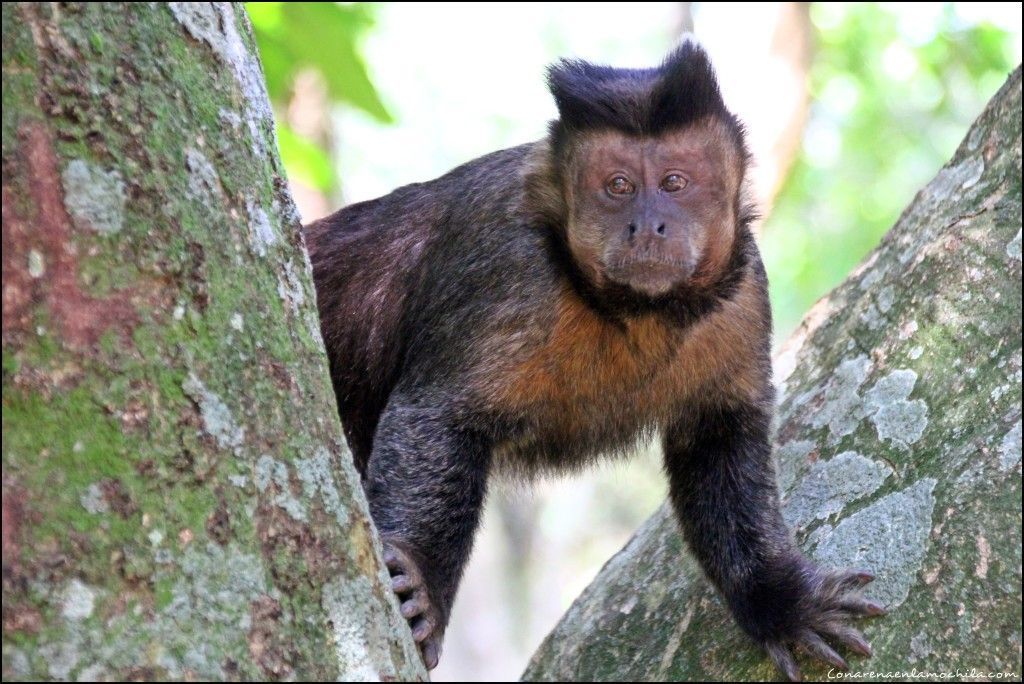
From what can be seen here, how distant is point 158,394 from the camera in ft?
7.23

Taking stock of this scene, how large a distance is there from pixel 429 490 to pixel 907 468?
1.72m

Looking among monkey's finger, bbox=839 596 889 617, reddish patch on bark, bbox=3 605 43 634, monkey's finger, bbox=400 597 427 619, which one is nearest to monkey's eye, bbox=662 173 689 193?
monkey's finger, bbox=839 596 889 617

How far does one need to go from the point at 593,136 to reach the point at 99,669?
9.94 ft

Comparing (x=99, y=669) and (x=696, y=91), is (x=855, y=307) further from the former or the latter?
(x=99, y=669)

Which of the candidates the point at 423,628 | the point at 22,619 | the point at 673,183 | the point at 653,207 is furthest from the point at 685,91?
the point at 22,619

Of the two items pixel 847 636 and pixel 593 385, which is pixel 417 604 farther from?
pixel 847 636

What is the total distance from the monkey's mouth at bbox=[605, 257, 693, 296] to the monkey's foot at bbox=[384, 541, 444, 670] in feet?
4.20

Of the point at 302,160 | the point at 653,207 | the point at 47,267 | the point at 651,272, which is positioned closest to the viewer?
the point at 47,267

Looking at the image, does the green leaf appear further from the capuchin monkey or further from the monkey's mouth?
the monkey's mouth

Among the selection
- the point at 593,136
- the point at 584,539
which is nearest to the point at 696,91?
the point at 593,136

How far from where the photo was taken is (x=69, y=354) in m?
2.13

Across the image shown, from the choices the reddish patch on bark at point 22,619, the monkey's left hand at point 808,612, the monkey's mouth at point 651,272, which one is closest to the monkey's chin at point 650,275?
the monkey's mouth at point 651,272

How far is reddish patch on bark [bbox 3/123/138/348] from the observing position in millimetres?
2107

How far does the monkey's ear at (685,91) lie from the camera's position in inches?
173
